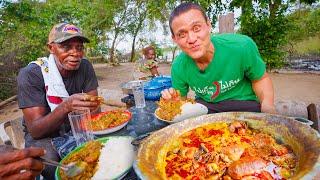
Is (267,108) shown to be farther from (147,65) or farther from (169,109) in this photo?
(147,65)

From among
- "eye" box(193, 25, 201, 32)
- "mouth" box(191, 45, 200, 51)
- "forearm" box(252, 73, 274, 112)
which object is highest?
"eye" box(193, 25, 201, 32)

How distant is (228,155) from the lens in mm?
1462

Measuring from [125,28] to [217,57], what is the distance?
2017 centimetres

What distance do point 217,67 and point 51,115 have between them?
1.53m

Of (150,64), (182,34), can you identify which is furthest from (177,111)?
(150,64)

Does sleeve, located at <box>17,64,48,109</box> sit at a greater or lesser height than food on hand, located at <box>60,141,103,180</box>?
greater

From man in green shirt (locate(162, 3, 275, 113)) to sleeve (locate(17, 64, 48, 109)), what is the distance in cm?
121

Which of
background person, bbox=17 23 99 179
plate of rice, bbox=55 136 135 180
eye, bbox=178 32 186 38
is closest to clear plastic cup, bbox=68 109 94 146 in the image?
background person, bbox=17 23 99 179

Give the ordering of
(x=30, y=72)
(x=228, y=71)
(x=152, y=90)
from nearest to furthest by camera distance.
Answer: (x=228, y=71)
(x=30, y=72)
(x=152, y=90)

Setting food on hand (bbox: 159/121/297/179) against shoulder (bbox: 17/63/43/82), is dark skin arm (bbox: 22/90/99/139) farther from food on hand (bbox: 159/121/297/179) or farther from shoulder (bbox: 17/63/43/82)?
food on hand (bbox: 159/121/297/179)

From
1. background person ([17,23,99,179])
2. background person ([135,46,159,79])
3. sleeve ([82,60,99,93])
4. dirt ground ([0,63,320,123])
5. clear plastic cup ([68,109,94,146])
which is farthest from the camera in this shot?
dirt ground ([0,63,320,123])

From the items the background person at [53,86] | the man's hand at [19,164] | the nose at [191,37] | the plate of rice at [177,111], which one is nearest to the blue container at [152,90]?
the background person at [53,86]

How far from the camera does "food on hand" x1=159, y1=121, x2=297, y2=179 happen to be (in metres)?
1.30

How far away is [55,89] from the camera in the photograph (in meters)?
2.86
